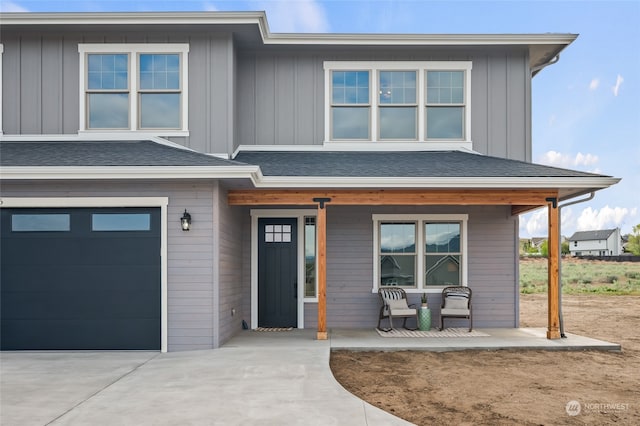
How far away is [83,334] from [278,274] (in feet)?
11.8

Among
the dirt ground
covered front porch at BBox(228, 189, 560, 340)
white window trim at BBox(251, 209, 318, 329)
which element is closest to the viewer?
the dirt ground

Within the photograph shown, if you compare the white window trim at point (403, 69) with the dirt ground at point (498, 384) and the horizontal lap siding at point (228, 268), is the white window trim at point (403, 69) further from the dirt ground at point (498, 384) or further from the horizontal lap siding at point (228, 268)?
A: the dirt ground at point (498, 384)

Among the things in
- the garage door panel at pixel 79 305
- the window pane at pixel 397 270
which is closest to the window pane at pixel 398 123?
the window pane at pixel 397 270

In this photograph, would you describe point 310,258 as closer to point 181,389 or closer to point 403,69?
point 403,69

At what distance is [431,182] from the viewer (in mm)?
8656

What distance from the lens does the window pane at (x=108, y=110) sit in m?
9.74

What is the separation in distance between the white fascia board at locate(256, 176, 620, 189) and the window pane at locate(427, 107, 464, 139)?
237 cm

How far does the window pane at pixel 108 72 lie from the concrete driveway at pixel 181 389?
4.42 meters

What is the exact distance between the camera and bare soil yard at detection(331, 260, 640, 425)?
551 centimetres

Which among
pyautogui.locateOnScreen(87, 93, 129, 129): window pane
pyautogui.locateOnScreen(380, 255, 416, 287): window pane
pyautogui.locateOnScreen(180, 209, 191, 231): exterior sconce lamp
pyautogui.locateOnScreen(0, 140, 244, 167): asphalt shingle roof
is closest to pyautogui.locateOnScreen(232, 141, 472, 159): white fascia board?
pyautogui.locateOnScreen(380, 255, 416, 287): window pane

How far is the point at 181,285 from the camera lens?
27.5ft

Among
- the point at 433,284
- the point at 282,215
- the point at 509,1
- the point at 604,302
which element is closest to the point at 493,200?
the point at 433,284

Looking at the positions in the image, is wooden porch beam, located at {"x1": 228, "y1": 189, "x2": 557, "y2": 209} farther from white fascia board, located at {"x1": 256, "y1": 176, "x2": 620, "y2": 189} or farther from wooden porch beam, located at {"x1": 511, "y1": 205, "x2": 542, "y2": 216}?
wooden porch beam, located at {"x1": 511, "y1": 205, "x2": 542, "y2": 216}

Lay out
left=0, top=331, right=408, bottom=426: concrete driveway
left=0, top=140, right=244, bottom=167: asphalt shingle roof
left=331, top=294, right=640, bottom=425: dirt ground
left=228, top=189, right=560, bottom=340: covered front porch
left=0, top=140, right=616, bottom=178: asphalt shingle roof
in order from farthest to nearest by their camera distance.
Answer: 1. left=228, top=189, right=560, bottom=340: covered front porch
2. left=0, top=140, right=616, bottom=178: asphalt shingle roof
3. left=0, top=140, right=244, bottom=167: asphalt shingle roof
4. left=331, top=294, right=640, bottom=425: dirt ground
5. left=0, top=331, right=408, bottom=426: concrete driveway
